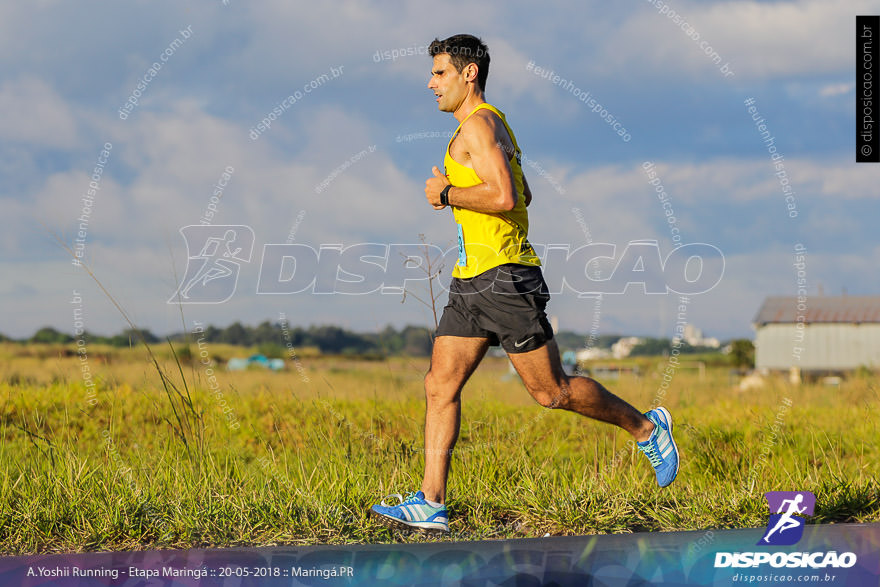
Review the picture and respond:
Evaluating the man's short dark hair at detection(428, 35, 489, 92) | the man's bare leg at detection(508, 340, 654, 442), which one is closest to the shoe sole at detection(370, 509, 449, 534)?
the man's bare leg at detection(508, 340, 654, 442)

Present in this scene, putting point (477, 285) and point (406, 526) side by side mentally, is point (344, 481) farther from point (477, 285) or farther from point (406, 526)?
point (477, 285)

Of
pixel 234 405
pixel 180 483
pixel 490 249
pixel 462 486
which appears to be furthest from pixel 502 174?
pixel 234 405

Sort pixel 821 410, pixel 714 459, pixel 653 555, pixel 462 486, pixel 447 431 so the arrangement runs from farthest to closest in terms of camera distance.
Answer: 1. pixel 821 410
2. pixel 714 459
3. pixel 462 486
4. pixel 447 431
5. pixel 653 555

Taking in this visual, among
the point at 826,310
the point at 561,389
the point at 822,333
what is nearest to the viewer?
the point at 561,389

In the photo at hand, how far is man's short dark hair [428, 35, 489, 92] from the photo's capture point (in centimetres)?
397

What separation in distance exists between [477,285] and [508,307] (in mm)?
174

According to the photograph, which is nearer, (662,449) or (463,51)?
(463,51)

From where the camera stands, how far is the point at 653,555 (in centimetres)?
341

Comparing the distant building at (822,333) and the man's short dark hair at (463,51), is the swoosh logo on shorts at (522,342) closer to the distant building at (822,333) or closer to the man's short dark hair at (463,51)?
the man's short dark hair at (463,51)

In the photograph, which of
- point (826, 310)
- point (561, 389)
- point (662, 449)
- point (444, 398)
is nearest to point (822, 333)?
point (826, 310)

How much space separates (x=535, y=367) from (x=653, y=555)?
966 mm

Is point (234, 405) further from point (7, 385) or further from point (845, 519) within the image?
point (845, 519)

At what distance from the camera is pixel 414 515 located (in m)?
3.84

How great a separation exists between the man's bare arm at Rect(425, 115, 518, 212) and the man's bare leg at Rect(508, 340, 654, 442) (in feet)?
2.29
